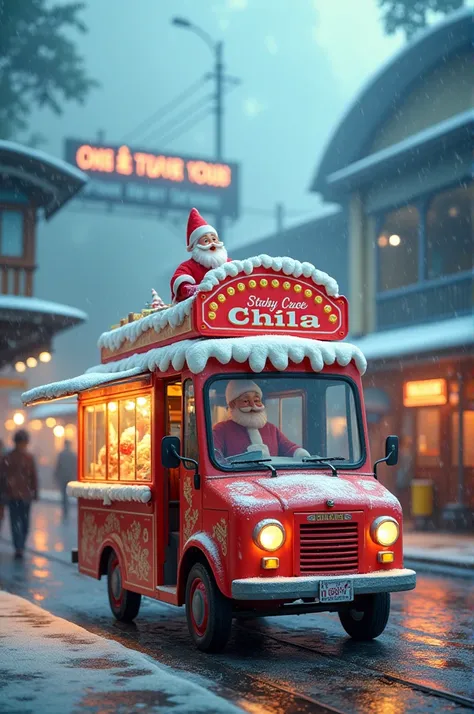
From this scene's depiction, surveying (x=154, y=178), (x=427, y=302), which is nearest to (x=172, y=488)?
(x=427, y=302)

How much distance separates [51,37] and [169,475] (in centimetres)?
3793

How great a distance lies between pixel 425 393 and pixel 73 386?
12952mm

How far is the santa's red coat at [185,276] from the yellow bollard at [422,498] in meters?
12.3

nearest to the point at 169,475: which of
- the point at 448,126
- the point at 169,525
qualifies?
the point at 169,525

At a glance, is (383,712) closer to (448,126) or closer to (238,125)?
(448,126)

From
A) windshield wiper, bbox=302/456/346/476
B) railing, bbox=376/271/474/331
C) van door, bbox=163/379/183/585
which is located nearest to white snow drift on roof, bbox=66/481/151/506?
van door, bbox=163/379/183/585

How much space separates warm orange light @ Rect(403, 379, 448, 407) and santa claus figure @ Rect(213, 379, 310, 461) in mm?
13017

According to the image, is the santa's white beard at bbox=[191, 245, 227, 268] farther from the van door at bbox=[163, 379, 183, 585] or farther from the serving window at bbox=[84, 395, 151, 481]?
the serving window at bbox=[84, 395, 151, 481]

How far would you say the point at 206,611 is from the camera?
27.3ft

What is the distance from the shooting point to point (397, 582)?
8.23 m

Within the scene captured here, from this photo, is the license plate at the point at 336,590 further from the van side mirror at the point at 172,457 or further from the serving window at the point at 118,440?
the serving window at the point at 118,440

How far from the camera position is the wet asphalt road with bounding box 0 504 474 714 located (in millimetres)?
6770

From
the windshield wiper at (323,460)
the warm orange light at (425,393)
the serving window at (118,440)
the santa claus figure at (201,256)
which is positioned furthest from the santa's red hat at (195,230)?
the warm orange light at (425,393)

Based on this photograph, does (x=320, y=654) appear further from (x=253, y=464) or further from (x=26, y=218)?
(x=26, y=218)
